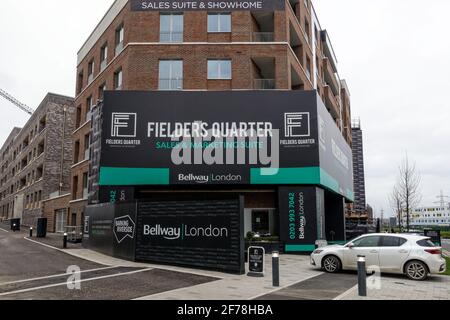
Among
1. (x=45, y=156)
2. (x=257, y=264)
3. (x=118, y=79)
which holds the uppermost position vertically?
(x=118, y=79)

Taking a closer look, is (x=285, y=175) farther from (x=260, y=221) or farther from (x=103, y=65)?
(x=103, y=65)

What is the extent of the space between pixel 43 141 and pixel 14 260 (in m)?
37.2

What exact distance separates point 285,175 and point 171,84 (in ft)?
30.9

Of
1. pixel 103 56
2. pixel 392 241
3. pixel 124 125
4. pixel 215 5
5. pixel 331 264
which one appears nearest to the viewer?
pixel 392 241

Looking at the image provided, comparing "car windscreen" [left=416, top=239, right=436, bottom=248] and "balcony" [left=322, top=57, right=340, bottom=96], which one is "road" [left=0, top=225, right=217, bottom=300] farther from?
"balcony" [left=322, top=57, right=340, bottom=96]

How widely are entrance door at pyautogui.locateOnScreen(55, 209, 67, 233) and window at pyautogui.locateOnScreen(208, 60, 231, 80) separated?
20716 millimetres

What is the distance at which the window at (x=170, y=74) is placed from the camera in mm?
25438

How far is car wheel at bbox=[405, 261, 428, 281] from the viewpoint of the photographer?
12.4 m

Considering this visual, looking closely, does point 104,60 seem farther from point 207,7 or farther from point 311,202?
point 311,202

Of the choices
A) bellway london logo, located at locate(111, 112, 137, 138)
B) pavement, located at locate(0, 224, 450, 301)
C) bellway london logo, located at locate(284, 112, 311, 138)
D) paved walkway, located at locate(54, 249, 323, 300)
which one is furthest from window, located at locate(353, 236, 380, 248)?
bellway london logo, located at locate(111, 112, 137, 138)

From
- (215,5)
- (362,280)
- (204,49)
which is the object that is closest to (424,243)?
(362,280)

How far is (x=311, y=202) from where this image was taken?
21.9 m

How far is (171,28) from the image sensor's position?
26438 millimetres
